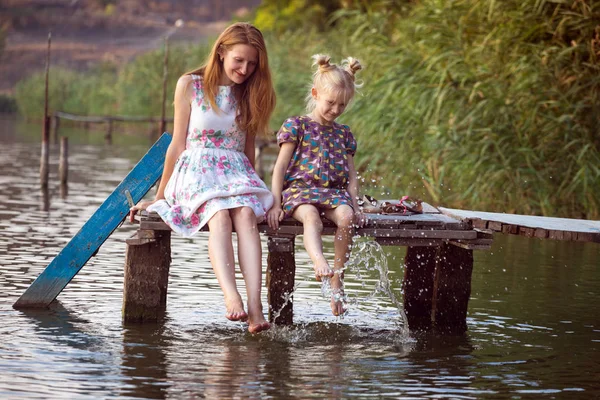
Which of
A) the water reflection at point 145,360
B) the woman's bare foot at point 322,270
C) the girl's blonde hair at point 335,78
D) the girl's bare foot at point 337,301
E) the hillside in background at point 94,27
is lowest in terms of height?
the water reflection at point 145,360

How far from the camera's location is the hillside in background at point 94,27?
77375 mm

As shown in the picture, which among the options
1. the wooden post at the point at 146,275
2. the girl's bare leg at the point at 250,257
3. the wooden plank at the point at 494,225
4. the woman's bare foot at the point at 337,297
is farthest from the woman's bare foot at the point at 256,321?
the wooden plank at the point at 494,225

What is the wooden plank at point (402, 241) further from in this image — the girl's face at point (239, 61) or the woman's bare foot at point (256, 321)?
the girl's face at point (239, 61)

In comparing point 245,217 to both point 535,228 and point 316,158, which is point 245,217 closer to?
point 316,158

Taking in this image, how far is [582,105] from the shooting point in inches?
532

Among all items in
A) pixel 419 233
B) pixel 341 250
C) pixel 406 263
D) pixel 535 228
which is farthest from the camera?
pixel 406 263

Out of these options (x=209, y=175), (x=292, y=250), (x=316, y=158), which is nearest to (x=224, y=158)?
(x=209, y=175)

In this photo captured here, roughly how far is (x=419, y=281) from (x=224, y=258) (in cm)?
188

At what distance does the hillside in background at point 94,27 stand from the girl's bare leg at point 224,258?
69.7m

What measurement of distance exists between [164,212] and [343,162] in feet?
3.74

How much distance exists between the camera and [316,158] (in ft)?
25.1

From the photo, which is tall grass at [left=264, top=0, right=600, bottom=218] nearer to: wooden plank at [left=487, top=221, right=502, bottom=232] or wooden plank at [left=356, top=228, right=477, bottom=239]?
wooden plank at [left=487, top=221, right=502, bottom=232]

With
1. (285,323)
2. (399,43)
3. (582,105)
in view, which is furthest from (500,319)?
(399,43)

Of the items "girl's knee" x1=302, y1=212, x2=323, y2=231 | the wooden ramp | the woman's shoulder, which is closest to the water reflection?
"girl's knee" x1=302, y1=212, x2=323, y2=231
